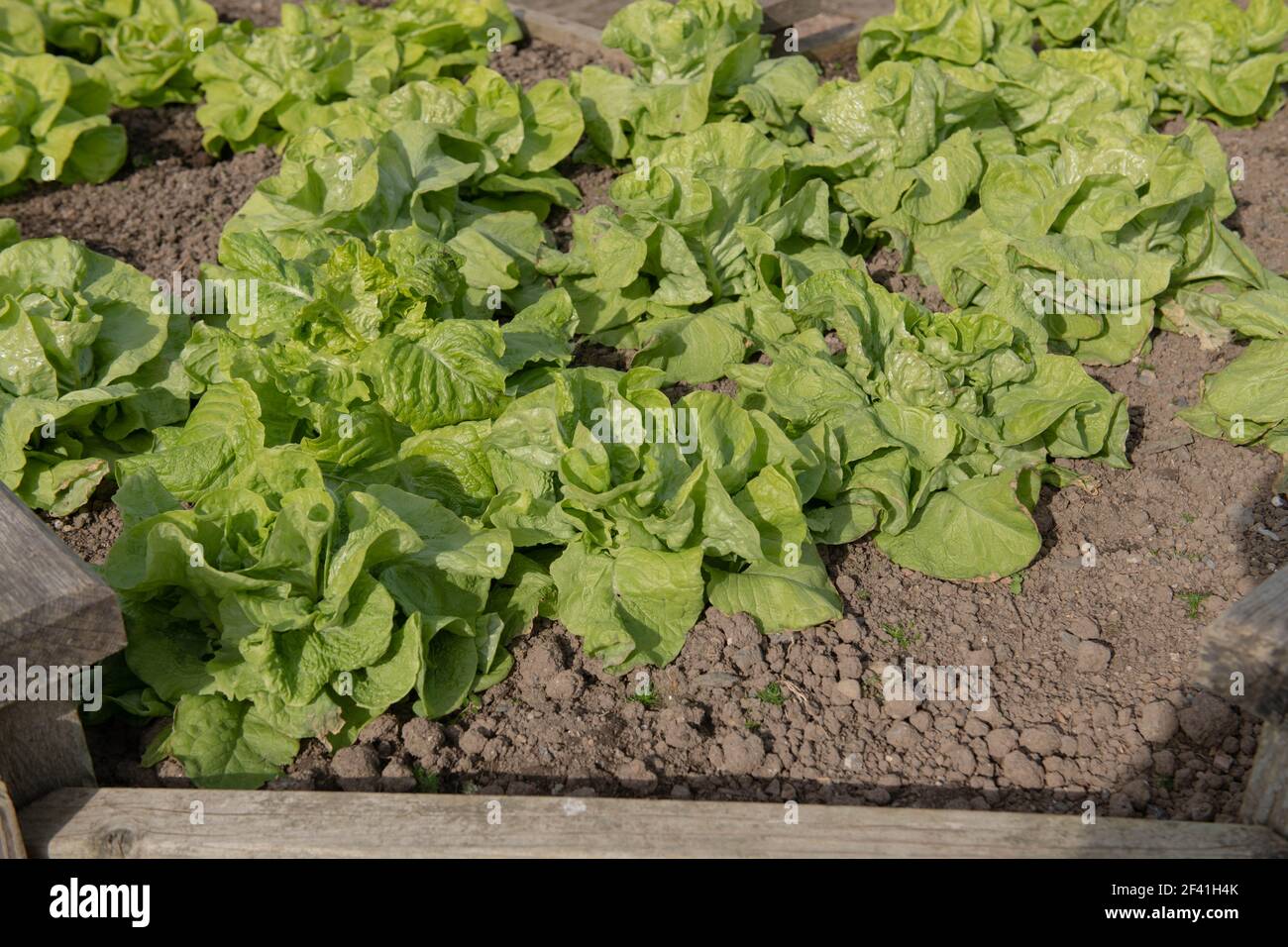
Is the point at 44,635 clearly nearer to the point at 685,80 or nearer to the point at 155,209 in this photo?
the point at 155,209

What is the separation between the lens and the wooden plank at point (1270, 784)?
9.53 ft

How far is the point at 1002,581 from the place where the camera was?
3.96 m

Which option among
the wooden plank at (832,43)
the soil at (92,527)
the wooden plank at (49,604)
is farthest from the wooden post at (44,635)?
the wooden plank at (832,43)

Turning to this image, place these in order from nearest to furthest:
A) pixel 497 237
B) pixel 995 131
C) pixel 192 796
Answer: pixel 192 796 < pixel 497 237 < pixel 995 131

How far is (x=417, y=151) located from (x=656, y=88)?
125 cm

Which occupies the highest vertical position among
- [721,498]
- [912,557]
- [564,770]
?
[721,498]

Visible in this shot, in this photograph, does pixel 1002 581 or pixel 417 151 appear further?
pixel 417 151

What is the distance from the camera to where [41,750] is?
3033mm

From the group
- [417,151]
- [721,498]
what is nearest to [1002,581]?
[721,498]

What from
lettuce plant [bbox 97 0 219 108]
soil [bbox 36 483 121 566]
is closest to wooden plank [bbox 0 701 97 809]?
soil [bbox 36 483 121 566]

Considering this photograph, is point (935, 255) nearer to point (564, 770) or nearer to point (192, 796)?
point (564, 770)

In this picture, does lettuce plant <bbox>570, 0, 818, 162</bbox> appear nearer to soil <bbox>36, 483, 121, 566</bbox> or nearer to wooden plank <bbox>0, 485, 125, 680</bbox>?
soil <bbox>36, 483, 121, 566</bbox>

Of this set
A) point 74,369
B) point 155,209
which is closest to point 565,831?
point 74,369

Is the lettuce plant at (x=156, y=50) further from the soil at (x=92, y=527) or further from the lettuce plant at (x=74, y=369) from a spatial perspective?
the soil at (x=92, y=527)
